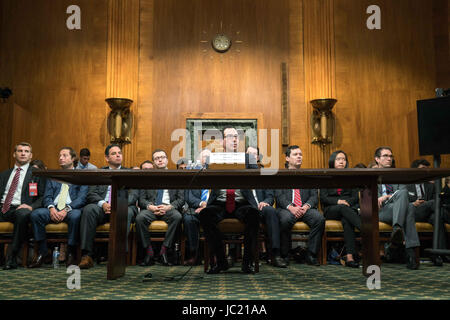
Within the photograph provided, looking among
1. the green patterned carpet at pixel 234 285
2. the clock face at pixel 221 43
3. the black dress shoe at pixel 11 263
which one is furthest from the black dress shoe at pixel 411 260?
the clock face at pixel 221 43

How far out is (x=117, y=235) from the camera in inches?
139

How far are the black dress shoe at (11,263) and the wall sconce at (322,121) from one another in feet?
14.4

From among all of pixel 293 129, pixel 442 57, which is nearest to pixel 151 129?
pixel 293 129

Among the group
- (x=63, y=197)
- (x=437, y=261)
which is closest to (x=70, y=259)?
(x=63, y=197)

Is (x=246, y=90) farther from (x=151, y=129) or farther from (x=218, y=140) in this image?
(x=151, y=129)

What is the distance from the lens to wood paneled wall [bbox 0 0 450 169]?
23.5 ft

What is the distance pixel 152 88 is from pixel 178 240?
118 inches

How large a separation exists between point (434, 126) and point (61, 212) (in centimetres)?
362

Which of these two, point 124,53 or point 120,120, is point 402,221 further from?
point 124,53

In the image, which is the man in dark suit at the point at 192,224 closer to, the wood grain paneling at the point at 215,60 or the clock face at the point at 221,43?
the wood grain paneling at the point at 215,60

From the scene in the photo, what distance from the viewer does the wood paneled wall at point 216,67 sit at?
23.5 feet

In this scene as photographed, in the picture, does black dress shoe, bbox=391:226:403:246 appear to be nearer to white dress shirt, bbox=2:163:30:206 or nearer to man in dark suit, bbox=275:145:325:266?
man in dark suit, bbox=275:145:325:266

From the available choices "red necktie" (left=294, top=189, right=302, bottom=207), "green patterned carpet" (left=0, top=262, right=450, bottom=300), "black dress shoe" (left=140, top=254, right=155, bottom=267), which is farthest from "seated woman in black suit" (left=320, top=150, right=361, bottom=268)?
"black dress shoe" (left=140, top=254, right=155, bottom=267)

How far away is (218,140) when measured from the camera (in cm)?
743
